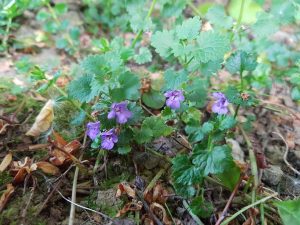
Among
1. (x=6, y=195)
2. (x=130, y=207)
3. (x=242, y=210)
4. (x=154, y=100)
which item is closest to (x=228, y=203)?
(x=242, y=210)

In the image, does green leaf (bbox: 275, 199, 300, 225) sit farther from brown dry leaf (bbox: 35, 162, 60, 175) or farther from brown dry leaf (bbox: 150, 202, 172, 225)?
brown dry leaf (bbox: 35, 162, 60, 175)

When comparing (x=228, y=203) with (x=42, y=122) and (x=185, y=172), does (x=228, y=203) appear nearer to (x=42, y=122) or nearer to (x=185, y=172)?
(x=185, y=172)

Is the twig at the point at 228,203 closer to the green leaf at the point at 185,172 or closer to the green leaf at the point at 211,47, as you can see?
the green leaf at the point at 185,172

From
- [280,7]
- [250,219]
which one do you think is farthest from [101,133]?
[280,7]

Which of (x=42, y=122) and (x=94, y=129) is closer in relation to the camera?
(x=94, y=129)

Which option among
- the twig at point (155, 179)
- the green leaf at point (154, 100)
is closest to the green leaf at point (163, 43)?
the green leaf at point (154, 100)

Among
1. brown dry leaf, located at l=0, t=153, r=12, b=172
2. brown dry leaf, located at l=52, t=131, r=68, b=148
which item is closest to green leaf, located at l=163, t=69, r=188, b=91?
brown dry leaf, located at l=52, t=131, r=68, b=148
